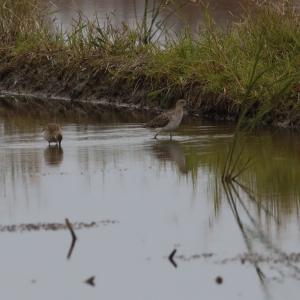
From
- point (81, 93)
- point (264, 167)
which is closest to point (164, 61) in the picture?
point (81, 93)

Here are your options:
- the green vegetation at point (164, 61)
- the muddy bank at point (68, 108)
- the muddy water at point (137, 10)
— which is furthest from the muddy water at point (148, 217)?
the muddy water at point (137, 10)

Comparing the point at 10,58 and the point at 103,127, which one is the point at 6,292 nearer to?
the point at 103,127

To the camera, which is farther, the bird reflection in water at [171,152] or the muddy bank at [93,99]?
the muddy bank at [93,99]

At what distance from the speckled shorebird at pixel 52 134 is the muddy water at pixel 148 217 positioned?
12 centimetres

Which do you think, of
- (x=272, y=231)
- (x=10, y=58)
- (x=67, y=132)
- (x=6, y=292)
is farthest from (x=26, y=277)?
(x=10, y=58)

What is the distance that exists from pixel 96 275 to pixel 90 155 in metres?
4.76

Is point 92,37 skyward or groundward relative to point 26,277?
skyward

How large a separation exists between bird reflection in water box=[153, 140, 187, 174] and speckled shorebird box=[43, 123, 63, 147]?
3.57 feet

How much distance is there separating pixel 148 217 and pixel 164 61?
21.1 feet

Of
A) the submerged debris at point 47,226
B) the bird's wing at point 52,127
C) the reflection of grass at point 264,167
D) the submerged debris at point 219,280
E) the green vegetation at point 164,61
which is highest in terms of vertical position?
the green vegetation at point 164,61

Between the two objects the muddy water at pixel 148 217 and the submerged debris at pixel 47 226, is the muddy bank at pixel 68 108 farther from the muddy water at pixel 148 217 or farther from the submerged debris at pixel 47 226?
the submerged debris at pixel 47 226

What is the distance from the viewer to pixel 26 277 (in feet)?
30.6

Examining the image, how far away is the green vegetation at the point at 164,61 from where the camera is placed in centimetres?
1581

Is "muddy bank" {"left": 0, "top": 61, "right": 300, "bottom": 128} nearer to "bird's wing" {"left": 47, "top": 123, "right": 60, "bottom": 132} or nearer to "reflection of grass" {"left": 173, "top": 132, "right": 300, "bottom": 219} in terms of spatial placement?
"reflection of grass" {"left": 173, "top": 132, "right": 300, "bottom": 219}
